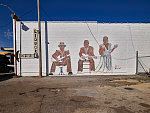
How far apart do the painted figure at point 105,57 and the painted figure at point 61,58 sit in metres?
4.09

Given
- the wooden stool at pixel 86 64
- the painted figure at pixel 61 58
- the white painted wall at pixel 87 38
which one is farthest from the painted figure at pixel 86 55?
the painted figure at pixel 61 58

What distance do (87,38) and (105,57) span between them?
3.67 metres

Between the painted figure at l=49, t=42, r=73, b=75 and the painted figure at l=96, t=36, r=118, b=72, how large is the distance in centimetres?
409

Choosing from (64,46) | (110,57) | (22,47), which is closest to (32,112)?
(64,46)

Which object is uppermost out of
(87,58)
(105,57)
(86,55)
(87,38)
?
(87,38)

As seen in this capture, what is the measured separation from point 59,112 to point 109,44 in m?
11.5

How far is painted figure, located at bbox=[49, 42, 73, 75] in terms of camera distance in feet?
40.9

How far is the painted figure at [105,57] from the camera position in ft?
41.9

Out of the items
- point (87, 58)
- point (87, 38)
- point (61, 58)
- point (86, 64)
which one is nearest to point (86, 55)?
point (87, 58)

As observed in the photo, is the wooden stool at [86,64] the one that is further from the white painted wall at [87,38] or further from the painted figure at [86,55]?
the white painted wall at [87,38]

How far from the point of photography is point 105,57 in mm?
12812

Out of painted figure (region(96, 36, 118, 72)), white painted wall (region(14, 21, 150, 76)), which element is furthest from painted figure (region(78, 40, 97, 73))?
painted figure (region(96, 36, 118, 72))

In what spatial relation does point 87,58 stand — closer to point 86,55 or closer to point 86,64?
point 86,55

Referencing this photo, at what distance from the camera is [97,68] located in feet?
41.8
